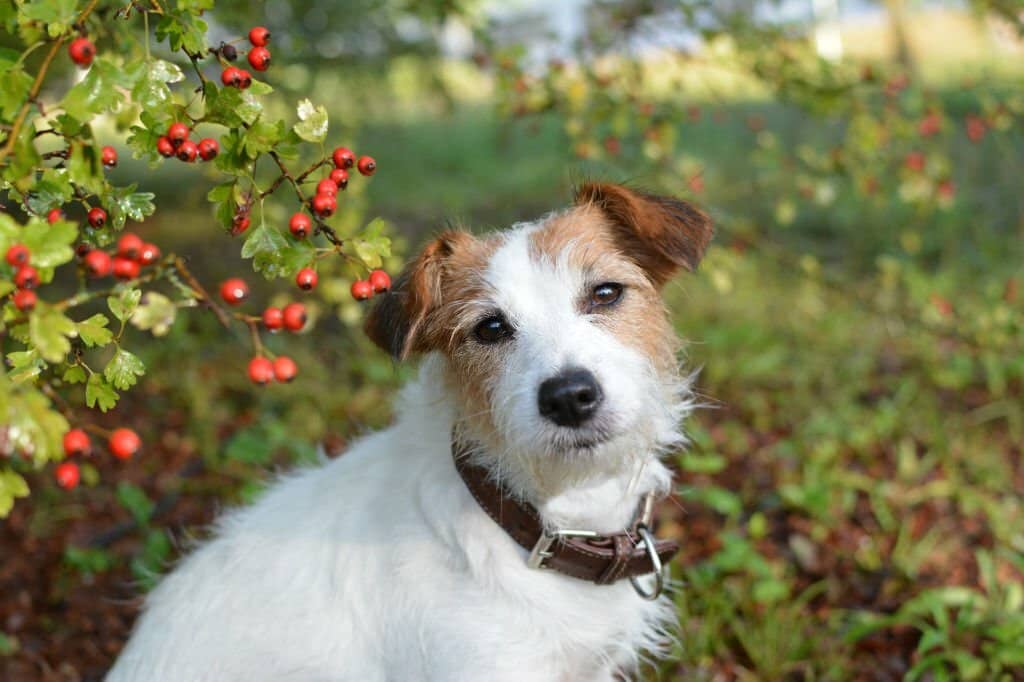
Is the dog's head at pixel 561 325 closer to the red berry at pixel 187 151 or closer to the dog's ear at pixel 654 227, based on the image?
the dog's ear at pixel 654 227

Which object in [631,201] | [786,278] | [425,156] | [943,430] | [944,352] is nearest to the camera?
[631,201]

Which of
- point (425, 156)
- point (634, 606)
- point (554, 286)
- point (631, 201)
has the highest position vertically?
point (631, 201)

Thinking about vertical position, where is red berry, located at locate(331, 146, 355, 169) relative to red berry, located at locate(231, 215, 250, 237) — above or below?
above

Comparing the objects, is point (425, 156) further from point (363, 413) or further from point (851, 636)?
point (851, 636)

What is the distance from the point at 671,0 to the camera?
15.3 feet

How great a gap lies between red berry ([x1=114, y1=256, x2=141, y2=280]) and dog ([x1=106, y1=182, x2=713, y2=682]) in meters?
1.13

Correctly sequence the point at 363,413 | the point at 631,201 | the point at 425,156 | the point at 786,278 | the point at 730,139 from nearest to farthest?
the point at 631,201, the point at 363,413, the point at 786,278, the point at 730,139, the point at 425,156

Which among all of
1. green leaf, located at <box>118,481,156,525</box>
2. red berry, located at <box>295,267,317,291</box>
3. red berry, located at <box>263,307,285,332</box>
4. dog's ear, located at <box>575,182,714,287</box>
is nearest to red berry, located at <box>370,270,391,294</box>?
red berry, located at <box>295,267,317,291</box>

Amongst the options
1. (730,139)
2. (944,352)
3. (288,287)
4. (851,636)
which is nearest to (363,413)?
(288,287)

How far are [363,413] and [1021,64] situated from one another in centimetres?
1068

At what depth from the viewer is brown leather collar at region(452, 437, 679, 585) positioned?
8.23 feet

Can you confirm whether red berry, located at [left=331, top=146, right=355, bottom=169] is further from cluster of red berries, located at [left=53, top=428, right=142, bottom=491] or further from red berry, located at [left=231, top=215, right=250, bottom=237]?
cluster of red berries, located at [left=53, top=428, right=142, bottom=491]

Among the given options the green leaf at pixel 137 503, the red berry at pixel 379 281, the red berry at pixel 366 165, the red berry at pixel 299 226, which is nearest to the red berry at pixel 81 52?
the red berry at pixel 299 226

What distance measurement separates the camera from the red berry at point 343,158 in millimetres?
1813
